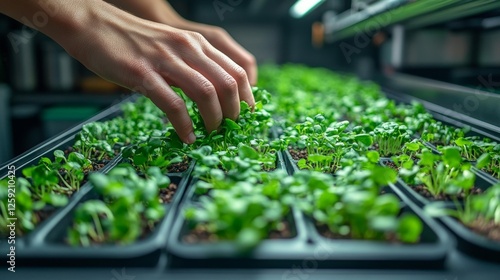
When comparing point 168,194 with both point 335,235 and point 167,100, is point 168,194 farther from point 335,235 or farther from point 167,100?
point 335,235

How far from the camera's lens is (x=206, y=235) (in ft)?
2.19

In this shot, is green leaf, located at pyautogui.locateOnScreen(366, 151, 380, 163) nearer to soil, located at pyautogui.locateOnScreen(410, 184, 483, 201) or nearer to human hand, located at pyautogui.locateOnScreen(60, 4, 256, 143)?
soil, located at pyautogui.locateOnScreen(410, 184, 483, 201)

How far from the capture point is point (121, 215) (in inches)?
23.3

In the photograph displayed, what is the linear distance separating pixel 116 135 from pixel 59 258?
0.66 m

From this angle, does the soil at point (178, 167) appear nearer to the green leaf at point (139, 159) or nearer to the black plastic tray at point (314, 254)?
the green leaf at point (139, 159)

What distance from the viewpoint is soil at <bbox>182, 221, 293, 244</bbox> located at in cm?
64

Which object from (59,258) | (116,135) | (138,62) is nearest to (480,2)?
(138,62)

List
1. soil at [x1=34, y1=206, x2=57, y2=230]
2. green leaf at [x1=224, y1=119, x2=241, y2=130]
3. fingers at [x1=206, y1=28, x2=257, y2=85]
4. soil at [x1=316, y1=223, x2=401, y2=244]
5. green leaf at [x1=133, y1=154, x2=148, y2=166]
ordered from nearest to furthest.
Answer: soil at [x1=316, y1=223, x2=401, y2=244]
soil at [x1=34, y1=206, x2=57, y2=230]
green leaf at [x1=133, y1=154, x2=148, y2=166]
green leaf at [x1=224, y1=119, x2=241, y2=130]
fingers at [x1=206, y1=28, x2=257, y2=85]

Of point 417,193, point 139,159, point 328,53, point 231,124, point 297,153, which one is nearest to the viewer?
point 417,193

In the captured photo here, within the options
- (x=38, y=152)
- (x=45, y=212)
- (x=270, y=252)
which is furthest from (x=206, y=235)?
(x=38, y=152)

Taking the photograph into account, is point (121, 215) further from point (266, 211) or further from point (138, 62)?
point (138, 62)

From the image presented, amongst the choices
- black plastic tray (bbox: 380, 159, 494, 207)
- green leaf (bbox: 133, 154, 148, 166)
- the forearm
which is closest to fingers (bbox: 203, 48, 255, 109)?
green leaf (bbox: 133, 154, 148, 166)

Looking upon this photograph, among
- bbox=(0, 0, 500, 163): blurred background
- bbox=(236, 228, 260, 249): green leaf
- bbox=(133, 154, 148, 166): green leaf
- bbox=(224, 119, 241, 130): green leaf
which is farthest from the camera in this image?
bbox=(0, 0, 500, 163): blurred background

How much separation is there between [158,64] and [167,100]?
0.33 feet
